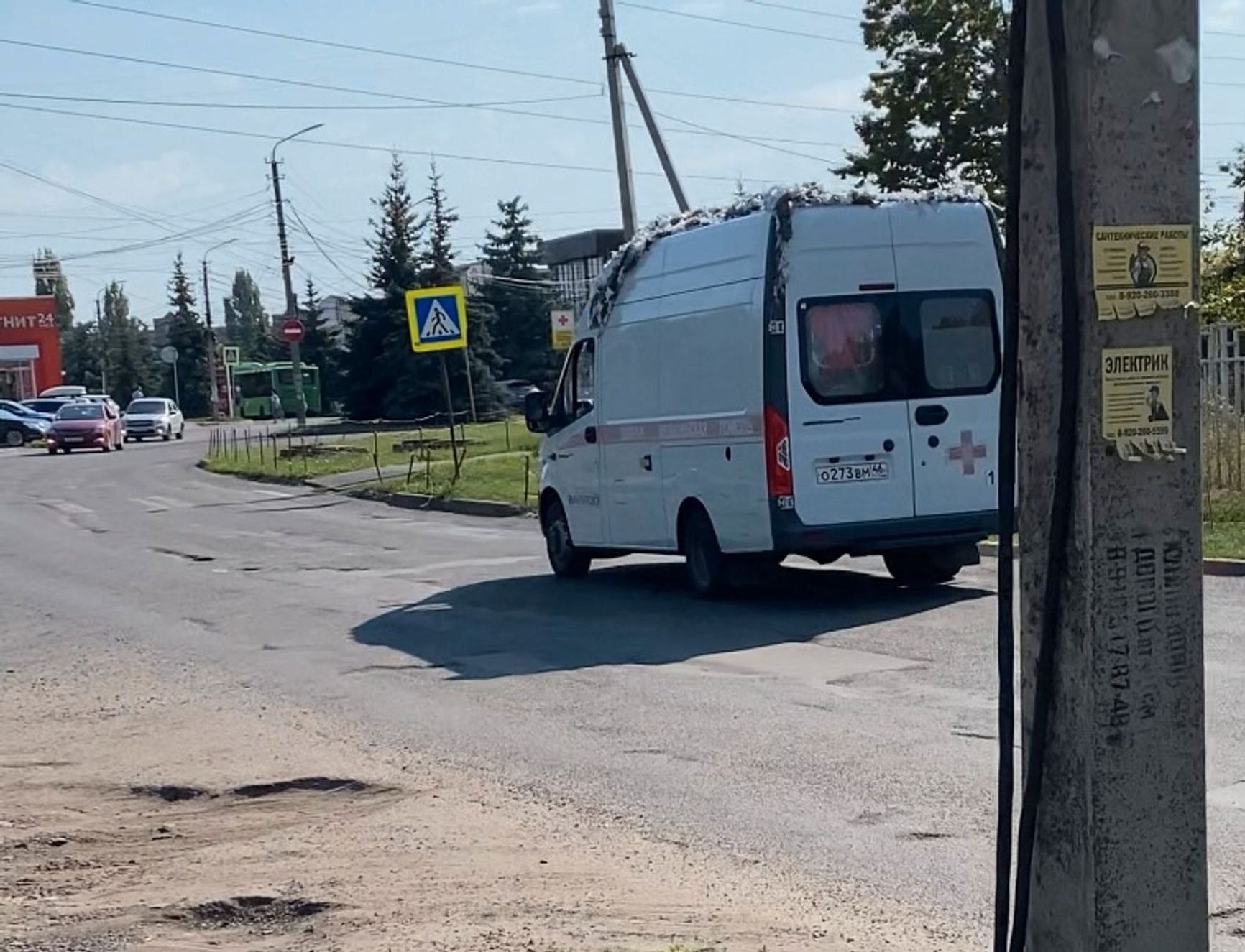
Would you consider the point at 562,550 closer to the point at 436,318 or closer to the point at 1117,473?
the point at 436,318

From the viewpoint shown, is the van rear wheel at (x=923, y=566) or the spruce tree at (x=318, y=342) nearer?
the van rear wheel at (x=923, y=566)

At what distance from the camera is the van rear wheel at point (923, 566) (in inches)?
542

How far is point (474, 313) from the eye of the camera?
193 feet

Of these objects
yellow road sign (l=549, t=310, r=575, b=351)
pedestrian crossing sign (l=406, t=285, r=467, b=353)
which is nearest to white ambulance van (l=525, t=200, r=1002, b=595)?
pedestrian crossing sign (l=406, t=285, r=467, b=353)

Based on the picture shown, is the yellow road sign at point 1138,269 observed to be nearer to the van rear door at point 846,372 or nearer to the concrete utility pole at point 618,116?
the van rear door at point 846,372

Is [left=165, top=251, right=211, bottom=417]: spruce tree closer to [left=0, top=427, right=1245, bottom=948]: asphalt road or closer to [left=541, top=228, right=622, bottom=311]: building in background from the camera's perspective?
[left=541, top=228, right=622, bottom=311]: building in background

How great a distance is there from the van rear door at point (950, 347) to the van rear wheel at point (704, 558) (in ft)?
5.36

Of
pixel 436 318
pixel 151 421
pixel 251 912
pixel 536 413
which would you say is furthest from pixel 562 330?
pixel 151 421

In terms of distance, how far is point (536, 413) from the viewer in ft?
53.0

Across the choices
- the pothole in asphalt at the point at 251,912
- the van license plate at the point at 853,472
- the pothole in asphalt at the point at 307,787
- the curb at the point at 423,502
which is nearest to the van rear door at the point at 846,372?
the van license plate at the point at 853,472

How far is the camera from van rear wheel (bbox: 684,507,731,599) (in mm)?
13484

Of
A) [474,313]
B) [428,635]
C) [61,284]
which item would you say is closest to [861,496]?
[428,635]

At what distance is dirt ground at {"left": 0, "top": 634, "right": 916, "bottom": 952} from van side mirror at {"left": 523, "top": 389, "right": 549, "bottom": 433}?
668cm

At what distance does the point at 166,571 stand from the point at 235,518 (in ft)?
25.6
